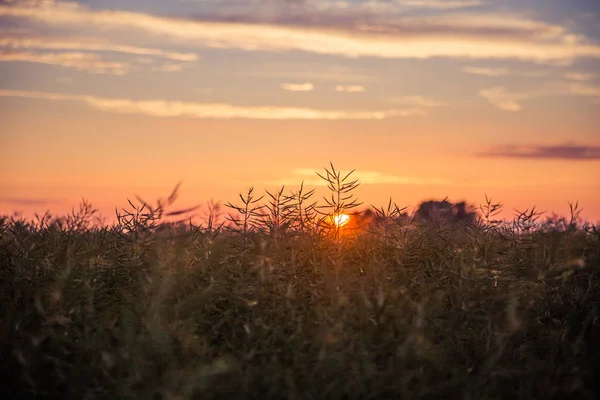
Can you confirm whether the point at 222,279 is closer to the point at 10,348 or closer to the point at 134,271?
the point at 134,271

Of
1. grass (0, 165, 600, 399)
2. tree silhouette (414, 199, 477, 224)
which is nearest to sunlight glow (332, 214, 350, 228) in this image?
grass (0, 165, 600, 399)

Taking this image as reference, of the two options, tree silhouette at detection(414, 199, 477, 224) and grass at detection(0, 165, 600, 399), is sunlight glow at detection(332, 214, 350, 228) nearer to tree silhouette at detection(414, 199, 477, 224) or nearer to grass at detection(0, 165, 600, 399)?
grass at detection(0, 165, 600, 399)

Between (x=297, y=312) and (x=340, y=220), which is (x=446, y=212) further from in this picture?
(x=297, y=312)

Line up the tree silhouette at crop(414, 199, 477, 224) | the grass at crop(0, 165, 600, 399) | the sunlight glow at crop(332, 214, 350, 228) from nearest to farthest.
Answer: the grass at crop(0, 165, 600, 399), the sunlight glow at crop(332, 214, 350, 228), the tree silhouette at crop(414, 199, 477, 224)

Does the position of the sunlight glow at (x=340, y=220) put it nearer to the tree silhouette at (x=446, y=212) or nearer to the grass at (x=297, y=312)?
the grass at (x=297, y=312)

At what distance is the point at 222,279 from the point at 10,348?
72.6 inches

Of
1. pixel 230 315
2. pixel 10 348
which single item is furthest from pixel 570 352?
pixel 10 348

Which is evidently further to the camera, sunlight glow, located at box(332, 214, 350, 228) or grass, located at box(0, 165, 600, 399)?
sunlight glow, located at box(332, 214, 350, 228)

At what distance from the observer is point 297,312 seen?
592 centimetres

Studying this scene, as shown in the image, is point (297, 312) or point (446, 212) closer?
point (297, 312)

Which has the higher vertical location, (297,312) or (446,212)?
(446,212)

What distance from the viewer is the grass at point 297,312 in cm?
547

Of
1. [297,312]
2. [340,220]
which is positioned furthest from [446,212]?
[297,312]

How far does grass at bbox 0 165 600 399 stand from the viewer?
5469 mm
